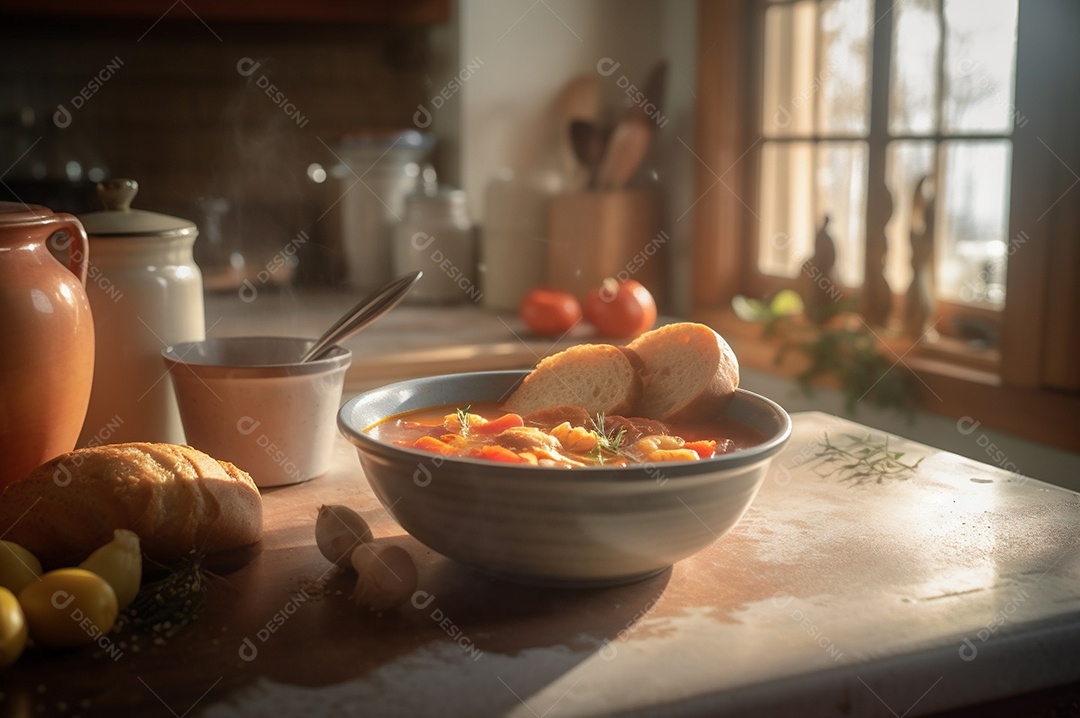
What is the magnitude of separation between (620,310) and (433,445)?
1.53m

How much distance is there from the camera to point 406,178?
117 inches

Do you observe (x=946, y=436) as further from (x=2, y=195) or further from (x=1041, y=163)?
(x=2, y=195)

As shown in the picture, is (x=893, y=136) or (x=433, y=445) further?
(x=893, y=136)

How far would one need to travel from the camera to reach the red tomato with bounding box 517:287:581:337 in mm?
2381

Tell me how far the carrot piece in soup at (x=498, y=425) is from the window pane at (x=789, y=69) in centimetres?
198

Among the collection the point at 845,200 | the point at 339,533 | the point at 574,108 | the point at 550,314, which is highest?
the point at 574,108

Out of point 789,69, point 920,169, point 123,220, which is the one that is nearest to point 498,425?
point 123,220

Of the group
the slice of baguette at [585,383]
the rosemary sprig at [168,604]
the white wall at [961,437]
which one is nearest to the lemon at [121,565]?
the rosemary sprig at [168,604]

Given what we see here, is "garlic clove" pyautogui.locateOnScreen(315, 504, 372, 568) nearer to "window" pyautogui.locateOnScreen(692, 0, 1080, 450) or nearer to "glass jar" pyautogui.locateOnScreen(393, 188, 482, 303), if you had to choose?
"window" pyautogui.locateOnScreen(692, 0, 1080, 450)

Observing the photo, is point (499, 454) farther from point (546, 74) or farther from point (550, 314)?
point (546, 74)

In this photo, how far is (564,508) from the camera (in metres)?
0.73

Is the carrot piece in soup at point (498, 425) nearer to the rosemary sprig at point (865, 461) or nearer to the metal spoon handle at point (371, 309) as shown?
the metal spoon handle at point (371, 309)

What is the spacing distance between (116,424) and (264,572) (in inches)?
15.2

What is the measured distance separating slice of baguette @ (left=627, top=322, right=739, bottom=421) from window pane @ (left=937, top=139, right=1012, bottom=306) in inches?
50.8
